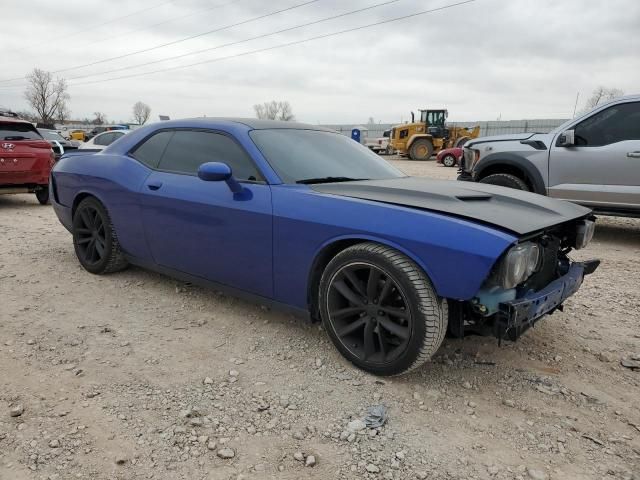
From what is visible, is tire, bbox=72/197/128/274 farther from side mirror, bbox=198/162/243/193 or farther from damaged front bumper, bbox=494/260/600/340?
damaged front bumper, bbox=494/260/600/340

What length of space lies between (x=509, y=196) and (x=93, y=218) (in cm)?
354

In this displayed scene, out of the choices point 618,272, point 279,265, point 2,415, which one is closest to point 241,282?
point 279,265

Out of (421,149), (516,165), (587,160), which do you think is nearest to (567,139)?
(587,160)

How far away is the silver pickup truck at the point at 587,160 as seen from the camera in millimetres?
5637

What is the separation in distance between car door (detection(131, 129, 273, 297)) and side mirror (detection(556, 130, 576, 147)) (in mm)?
4598

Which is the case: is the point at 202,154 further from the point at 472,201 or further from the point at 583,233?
the point at 583,233

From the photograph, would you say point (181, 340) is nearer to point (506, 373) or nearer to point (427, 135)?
point (506, 373)

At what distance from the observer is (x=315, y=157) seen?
10.8ft

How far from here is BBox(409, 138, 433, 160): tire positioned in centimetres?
2581

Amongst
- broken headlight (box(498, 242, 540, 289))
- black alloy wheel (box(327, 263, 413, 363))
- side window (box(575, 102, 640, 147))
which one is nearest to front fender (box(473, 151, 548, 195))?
side window (box(575, 102, 640, 147))

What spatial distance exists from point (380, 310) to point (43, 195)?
853 cm

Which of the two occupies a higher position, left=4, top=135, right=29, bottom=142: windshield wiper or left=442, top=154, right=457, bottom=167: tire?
left=4, top=135, right=29, bottom=142: windshield wiper

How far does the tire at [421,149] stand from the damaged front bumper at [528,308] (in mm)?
23955

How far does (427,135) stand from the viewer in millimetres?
25828
